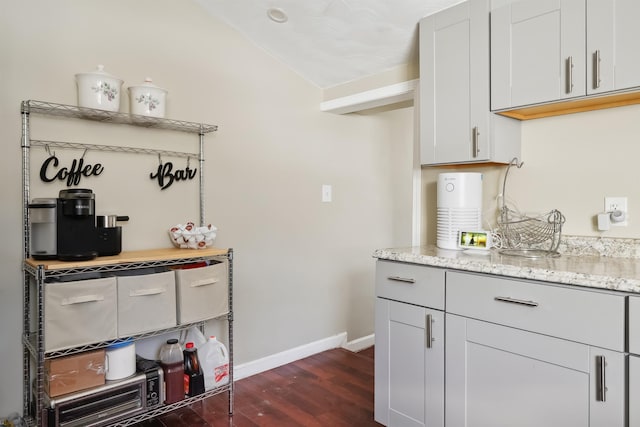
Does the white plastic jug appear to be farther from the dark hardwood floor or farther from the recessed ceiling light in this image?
the recessed ceiling light

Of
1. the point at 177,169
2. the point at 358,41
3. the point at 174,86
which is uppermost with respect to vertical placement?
the point at 358,41

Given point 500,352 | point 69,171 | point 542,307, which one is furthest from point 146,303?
point 542,307

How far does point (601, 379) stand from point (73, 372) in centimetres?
198

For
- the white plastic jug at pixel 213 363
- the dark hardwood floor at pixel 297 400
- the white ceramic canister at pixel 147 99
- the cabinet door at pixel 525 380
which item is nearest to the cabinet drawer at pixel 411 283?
the cabinet door at pixel 525 380

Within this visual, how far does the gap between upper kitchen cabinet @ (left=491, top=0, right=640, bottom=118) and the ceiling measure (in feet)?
1.31

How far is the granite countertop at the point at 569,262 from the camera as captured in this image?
53.3 inches

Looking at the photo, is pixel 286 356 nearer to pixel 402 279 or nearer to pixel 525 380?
pixel 402 279

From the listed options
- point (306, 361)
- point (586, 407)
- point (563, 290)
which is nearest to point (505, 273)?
point (563, 290)

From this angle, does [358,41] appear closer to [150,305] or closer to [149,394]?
[150,305]

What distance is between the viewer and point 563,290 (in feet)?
4.65

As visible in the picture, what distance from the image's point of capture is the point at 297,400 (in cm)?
243

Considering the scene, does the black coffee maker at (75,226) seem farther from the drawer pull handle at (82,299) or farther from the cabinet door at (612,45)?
the cabinet door at (612,45)

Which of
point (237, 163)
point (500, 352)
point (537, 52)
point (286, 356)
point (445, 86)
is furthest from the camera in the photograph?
point (286, 356)

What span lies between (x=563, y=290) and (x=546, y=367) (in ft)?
0.93
